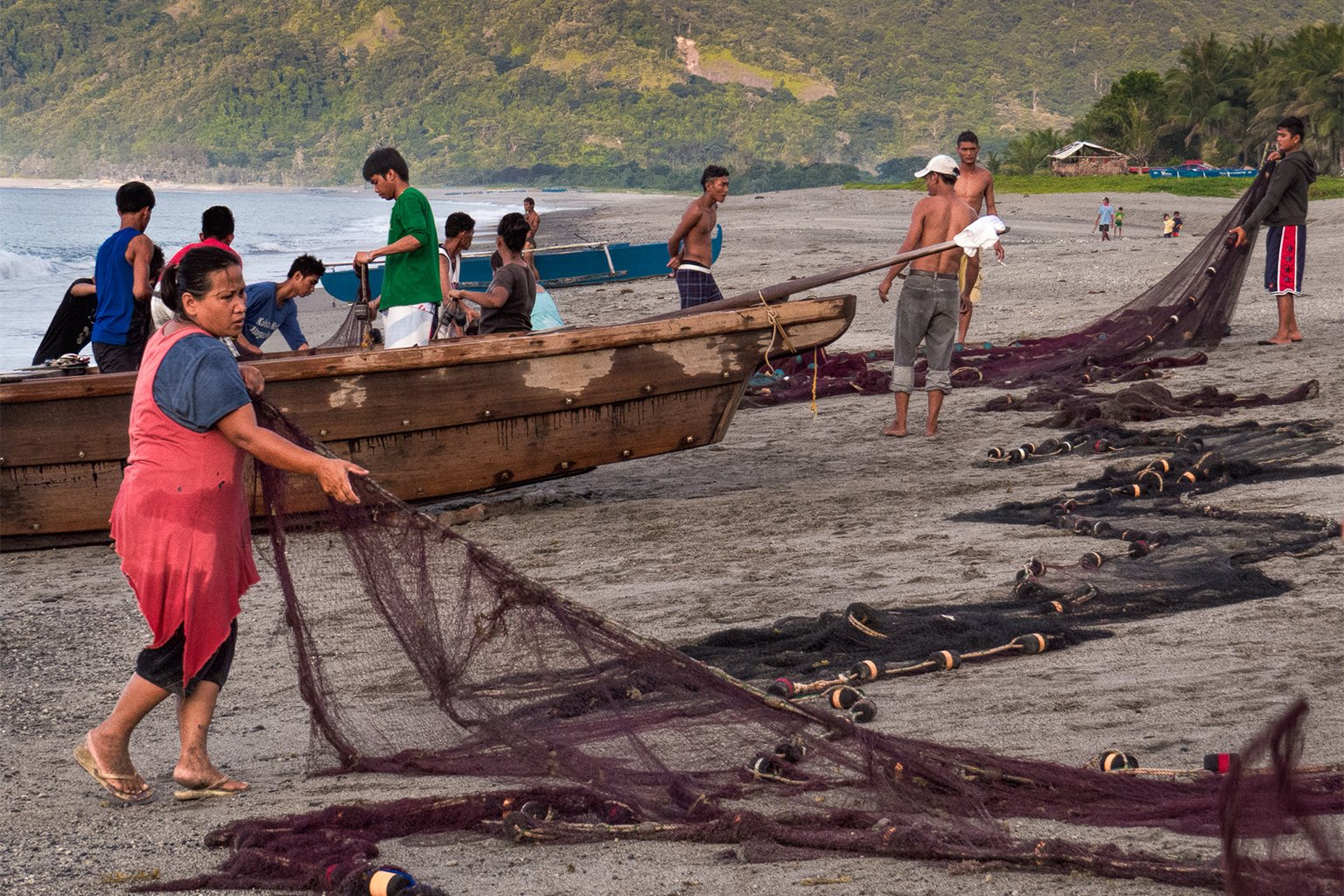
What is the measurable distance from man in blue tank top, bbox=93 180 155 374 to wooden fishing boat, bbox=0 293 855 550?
0.57m

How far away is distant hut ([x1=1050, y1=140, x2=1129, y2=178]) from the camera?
2350 inches

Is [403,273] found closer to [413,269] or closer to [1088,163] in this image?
[413,269]

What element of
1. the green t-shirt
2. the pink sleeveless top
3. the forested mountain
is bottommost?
the pink sleeveless top

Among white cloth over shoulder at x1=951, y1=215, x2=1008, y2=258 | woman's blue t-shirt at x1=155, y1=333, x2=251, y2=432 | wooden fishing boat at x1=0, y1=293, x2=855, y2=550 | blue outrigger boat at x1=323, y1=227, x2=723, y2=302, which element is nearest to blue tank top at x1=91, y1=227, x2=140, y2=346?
wooden fishing boat at x1=0, y1=293, x2=855, y2=550

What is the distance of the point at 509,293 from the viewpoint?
8.19m

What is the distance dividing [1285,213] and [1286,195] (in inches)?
5.5

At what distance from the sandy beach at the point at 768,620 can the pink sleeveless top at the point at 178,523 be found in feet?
1.83

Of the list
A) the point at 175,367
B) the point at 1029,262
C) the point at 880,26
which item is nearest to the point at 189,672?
the point at 175,367

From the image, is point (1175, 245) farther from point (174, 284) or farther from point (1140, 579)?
point (174, 284)

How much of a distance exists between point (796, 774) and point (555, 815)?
64 cm

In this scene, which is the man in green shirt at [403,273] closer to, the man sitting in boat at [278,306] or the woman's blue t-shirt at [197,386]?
the man sitting in boat at [278,306]

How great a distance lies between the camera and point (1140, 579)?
543 centimetres

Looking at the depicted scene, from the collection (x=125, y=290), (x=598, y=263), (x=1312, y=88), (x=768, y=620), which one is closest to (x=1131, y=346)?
(x=768, y=620)

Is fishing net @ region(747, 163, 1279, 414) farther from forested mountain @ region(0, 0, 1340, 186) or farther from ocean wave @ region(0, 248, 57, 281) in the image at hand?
forested mountain @ region(0, 0, 1340, 186)
